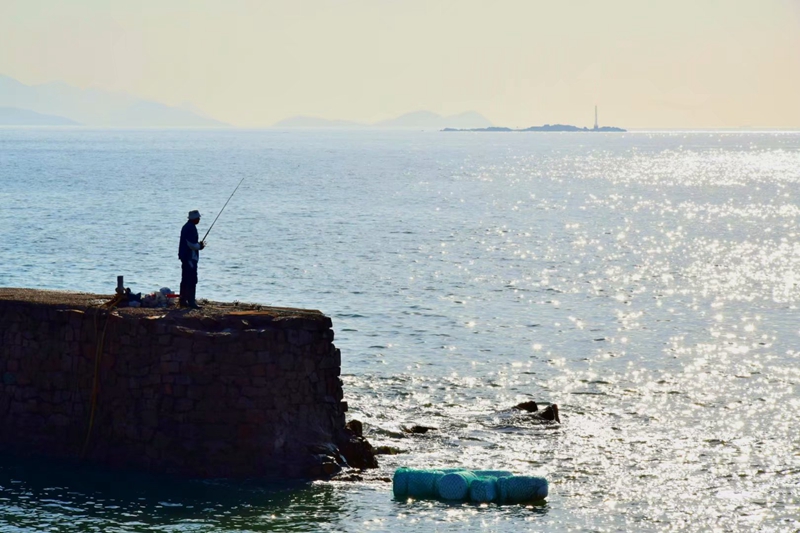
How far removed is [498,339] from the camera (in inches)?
1371

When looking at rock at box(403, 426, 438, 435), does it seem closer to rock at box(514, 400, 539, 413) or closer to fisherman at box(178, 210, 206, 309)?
rock at box(514, 400, 539, 413)

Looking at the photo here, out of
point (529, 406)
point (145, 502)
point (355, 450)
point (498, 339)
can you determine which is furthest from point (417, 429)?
point (498, 339)

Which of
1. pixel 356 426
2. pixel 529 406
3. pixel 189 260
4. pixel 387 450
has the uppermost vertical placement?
pixel 189 260

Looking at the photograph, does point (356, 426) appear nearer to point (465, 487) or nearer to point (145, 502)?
point (465, 487)

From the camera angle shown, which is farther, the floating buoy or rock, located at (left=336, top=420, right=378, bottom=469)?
rock, located at (left=336, top=420, right=378, bottom=469)

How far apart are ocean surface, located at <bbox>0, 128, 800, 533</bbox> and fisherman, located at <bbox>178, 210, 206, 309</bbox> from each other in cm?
352

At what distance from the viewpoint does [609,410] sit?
86.8 feet

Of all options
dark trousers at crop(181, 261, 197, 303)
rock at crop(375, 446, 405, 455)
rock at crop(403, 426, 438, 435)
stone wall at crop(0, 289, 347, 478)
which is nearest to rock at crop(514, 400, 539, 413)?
rock at crop(403, 426, 438, 435)

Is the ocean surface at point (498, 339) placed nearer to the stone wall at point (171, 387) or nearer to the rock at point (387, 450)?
the rock at point (387, 450)

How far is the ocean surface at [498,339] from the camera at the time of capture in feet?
62.5

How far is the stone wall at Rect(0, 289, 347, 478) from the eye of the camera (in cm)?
1984

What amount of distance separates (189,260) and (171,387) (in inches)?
101

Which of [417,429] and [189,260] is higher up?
[189,260]

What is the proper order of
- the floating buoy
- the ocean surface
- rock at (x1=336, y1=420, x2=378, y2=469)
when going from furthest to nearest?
rock at (x1=336, y1=420, x2=378, y2=469) → the floating buoy → the ocean surface
